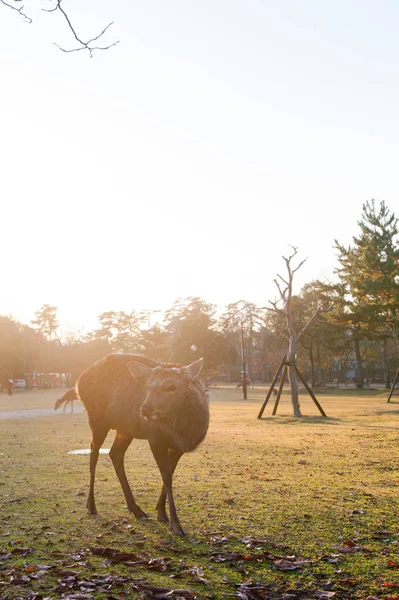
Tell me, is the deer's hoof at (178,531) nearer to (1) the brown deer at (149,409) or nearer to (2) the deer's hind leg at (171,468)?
(1) the brown deer at (149,409)

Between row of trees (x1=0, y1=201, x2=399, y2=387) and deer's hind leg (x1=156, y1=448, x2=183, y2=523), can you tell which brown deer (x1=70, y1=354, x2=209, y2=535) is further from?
row of trees (x1=0, y1=201, x2=399, y2=387)

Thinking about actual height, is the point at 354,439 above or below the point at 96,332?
below

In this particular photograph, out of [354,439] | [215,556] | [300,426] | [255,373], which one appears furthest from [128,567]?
[255,373]

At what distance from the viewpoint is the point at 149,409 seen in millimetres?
6219

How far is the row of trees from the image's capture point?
36.1 meters

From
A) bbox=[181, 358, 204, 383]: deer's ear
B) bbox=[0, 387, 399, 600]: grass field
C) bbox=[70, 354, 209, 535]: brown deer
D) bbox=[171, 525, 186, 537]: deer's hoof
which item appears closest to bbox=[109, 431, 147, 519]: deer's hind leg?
bbox=[70, 354, 209, 535]: brown deer

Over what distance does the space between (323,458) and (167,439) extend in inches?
272

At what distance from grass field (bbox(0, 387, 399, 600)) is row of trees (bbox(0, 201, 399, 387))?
1503 centimetres

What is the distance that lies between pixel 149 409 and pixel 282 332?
54.8 m

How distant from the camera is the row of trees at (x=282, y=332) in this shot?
3609cm

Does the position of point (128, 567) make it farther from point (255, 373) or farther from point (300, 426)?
point (255, 373)

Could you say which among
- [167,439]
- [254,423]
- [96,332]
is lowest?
[254,423]

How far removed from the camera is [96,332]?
93062 millimetres

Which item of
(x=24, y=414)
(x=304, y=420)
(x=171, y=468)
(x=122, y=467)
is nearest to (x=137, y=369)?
(x=171, y=468)
